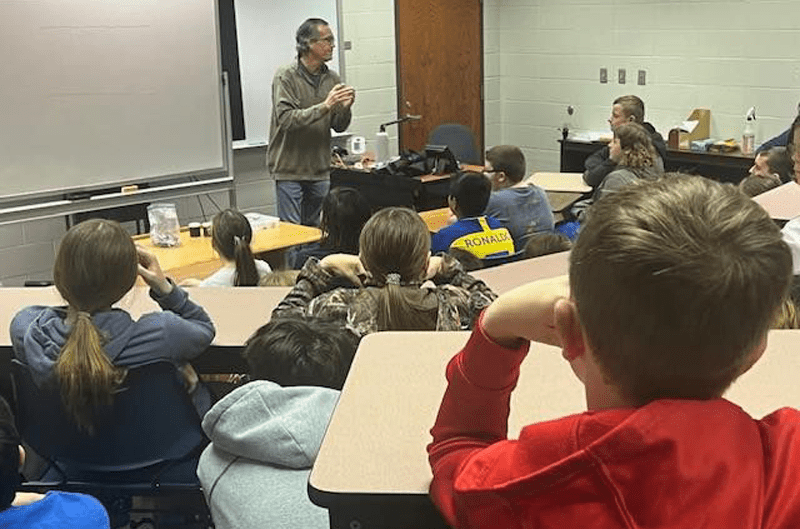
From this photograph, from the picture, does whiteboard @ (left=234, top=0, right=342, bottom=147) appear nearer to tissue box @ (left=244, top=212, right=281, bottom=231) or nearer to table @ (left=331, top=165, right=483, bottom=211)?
table @ (left=331, top=165, right=483, bottom=211)

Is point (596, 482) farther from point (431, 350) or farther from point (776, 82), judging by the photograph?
point (776, 82)

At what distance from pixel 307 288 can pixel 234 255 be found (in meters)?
1.06

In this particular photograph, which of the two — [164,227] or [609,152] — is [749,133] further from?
[164,227]

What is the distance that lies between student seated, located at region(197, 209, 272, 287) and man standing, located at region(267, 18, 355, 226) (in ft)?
6.46

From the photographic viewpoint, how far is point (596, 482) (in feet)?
2.36

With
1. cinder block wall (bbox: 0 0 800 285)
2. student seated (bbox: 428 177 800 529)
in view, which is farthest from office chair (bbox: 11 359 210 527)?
cinder block wall (bbox: 0 0 800 285)

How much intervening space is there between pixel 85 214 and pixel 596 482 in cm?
513

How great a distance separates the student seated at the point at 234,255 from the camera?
3.50 meters

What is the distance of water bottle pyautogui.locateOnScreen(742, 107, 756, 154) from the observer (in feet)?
21.8

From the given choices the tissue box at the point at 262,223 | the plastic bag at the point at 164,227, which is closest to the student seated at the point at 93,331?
the plastic bag at the point at 164,227

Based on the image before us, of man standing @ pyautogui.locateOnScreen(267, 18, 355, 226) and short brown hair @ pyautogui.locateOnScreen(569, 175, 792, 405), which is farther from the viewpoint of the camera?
man standing @ pyautogui.locateOnScreen(267, 18, 355, 226)

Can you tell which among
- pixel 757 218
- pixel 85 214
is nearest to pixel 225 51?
pixel 85 214

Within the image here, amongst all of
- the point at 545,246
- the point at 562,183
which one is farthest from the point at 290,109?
the point at 545,246

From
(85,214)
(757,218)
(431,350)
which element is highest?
(757,218)
